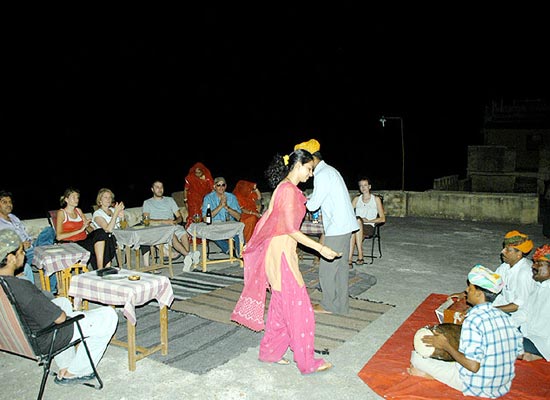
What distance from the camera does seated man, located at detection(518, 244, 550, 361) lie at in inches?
156

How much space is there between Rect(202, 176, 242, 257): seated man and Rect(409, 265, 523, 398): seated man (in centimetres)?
469

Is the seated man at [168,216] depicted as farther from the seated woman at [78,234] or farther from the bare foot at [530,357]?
the bare foot at [530,357]

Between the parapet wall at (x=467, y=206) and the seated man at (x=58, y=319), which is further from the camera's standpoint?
the parapet wall at (x=467, y=206)

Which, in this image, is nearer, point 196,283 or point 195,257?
point 196,283

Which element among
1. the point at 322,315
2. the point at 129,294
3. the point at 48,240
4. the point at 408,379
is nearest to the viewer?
the point at 408,379

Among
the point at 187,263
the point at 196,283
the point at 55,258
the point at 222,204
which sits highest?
the point at 222,204

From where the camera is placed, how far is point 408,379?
3744 millimetres

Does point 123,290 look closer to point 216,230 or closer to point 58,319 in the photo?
point 58,319

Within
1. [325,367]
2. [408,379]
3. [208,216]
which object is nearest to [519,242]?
[408,379]

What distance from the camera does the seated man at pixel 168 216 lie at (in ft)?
24.1

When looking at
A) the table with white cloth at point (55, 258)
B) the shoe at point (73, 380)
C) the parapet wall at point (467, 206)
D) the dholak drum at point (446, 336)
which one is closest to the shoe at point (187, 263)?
the table with white cloth at point (55, 258)

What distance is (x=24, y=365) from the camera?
415 cm

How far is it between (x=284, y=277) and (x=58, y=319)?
1654 mm

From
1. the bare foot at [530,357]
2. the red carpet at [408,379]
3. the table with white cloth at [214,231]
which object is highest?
the table with white cloth at [214,231]
